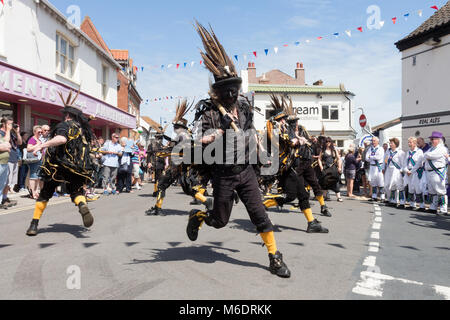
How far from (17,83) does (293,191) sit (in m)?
9.68

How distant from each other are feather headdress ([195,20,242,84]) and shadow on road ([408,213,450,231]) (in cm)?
551

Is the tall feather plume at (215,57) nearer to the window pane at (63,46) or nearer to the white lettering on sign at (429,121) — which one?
the window pane at (63,46)

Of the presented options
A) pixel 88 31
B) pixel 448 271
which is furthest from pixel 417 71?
pixel 88 31

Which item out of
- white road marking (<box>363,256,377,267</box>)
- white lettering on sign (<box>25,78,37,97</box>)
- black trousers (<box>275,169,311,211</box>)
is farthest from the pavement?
white lettering on sign (<box>25,78,37,97</box>)

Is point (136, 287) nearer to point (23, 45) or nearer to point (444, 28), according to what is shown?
point (23, 45)

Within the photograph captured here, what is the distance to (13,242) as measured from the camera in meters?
5.13

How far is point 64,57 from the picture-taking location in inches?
666

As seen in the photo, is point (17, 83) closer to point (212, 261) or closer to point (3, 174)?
point (3, 174)

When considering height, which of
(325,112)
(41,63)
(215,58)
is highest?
(325,112)

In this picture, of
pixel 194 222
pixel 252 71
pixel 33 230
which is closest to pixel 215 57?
pixel 194 222

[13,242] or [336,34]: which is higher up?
[336,34]

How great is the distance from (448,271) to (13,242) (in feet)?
17.7

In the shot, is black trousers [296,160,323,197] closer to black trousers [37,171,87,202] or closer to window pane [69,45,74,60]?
black trousers [37,171,87,202]

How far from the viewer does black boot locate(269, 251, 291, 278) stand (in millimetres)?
3740
